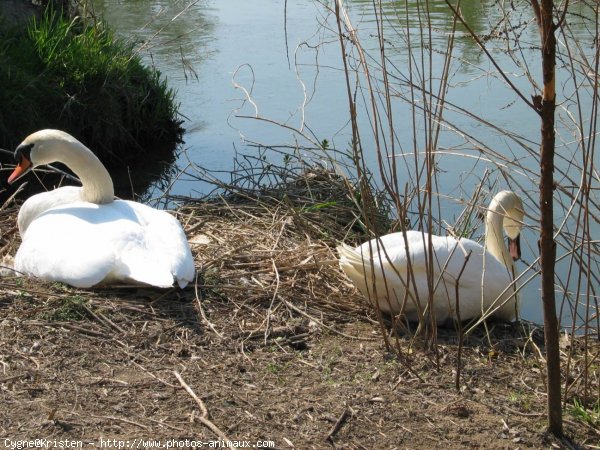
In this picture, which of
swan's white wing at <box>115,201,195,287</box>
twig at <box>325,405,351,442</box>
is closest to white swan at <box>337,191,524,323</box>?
swan's white wing at <box>115,201,195,287</box>

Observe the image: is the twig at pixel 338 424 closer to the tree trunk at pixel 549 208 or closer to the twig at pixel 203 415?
the twig at pixel 203 415

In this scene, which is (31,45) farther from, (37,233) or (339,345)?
(339,345)

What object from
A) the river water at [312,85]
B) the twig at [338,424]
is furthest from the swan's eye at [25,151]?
the twig at [338,424]

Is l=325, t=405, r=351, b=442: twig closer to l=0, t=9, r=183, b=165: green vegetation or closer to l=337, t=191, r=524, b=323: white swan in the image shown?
l=337, t=191, r=524, b=323: white swan

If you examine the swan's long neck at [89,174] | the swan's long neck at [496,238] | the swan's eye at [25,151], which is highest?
the swan's eye at [25,151]

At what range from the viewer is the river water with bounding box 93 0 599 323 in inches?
332

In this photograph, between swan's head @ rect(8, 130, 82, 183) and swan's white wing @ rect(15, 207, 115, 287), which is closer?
swan's white wing @ rect(15, 207, 115, 287)

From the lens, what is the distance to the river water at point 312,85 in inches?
332

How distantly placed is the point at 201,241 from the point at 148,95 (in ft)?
14.6

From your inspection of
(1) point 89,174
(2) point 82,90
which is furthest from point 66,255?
(2) point 82,90

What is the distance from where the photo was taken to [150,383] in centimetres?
375

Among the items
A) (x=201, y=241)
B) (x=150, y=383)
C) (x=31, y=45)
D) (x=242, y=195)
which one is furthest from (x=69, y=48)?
(x=150, y=383)

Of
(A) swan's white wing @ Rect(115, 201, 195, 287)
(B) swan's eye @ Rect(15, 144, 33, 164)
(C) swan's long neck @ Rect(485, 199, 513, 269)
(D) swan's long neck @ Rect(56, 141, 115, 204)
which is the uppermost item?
(B) swan's eye @ Rect(15, 144, 33, 164)

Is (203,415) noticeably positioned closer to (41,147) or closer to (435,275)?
(435,275)
